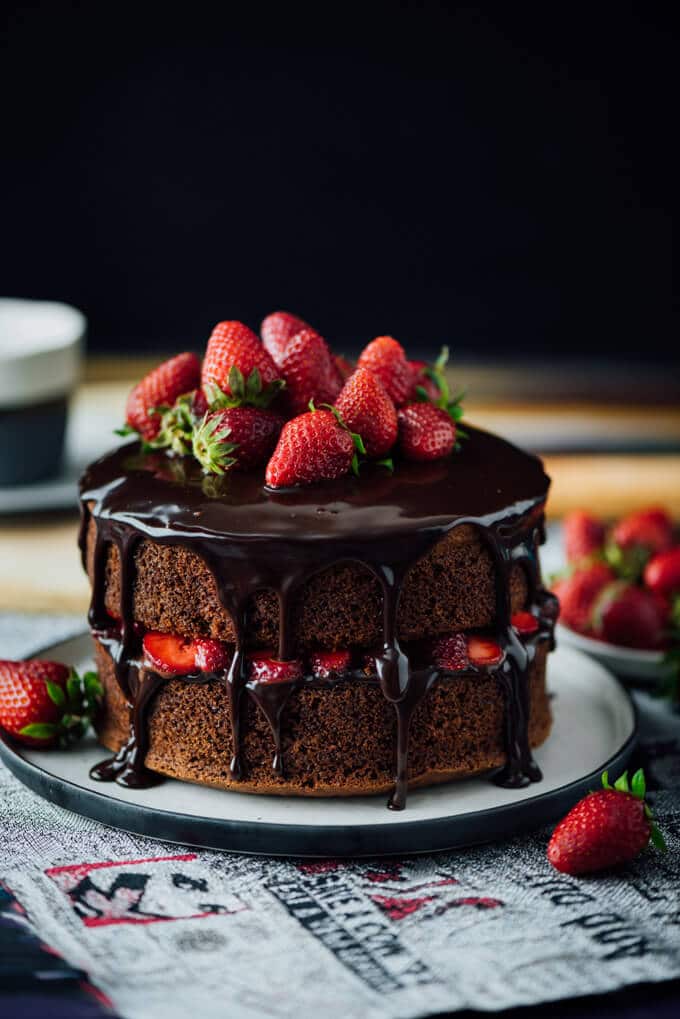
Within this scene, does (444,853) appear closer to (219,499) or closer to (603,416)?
(219,499)

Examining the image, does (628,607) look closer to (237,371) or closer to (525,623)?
(525,623)

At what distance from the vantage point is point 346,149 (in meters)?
5.46

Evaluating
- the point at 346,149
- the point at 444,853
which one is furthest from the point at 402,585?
the point at 346,149

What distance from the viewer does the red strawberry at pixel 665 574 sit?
3.43 m

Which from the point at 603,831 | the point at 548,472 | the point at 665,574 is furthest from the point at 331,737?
the point at 548,472

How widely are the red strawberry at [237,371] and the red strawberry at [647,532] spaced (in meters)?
1.35

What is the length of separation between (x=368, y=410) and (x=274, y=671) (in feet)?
1.72

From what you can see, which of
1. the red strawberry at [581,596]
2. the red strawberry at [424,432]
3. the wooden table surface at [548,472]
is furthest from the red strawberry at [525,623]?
the wooden table surface at [548,472]

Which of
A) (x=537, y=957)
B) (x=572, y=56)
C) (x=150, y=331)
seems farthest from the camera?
(x=150, y=331)

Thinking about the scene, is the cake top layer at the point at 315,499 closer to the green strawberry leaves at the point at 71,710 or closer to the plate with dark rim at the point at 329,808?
the green strawberry leaves at the point at 71,710

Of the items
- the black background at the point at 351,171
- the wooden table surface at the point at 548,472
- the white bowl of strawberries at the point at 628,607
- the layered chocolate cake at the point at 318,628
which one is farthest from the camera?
the black background at the point at 351,171

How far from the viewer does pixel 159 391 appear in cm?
292

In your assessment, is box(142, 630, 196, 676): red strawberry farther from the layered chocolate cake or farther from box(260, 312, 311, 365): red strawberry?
box(260, 312, 311, 365): red strawberry

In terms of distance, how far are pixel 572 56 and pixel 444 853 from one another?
3.75m
